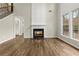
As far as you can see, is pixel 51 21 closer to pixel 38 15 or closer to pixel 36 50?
pixel 38 15

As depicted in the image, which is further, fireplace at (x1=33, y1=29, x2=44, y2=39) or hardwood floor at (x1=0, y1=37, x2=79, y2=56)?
fireplace at (x1=33, y1=29, x2=44, y2=39)

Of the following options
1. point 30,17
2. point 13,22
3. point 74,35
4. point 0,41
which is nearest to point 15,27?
point 13,22

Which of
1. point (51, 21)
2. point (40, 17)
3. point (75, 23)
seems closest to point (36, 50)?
point (75, 23)

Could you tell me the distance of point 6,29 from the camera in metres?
5.68

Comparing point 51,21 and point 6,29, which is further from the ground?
point 51,21

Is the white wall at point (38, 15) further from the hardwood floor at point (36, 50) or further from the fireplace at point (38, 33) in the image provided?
the hardwood floor at point (36, 50)

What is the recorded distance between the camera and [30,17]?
8.12m

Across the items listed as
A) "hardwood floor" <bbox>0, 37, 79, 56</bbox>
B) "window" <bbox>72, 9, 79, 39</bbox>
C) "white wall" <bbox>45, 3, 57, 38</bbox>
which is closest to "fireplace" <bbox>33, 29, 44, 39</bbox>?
"white wall" <bbox>45, 3, 57, 38</bbox>

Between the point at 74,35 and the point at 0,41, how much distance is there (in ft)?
9.10

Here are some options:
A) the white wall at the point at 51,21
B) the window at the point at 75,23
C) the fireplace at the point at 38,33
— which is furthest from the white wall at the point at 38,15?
the window at the point at 75,23

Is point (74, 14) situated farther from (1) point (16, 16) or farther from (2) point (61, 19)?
(1) point (16, 16)

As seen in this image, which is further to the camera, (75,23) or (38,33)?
(38,33)

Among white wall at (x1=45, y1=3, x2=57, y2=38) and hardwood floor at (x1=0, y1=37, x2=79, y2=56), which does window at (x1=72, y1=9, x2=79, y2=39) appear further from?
white wall at (x1=45, y1=3, x2=57, y2=38)

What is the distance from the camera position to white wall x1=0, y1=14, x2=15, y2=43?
16.9 feet
